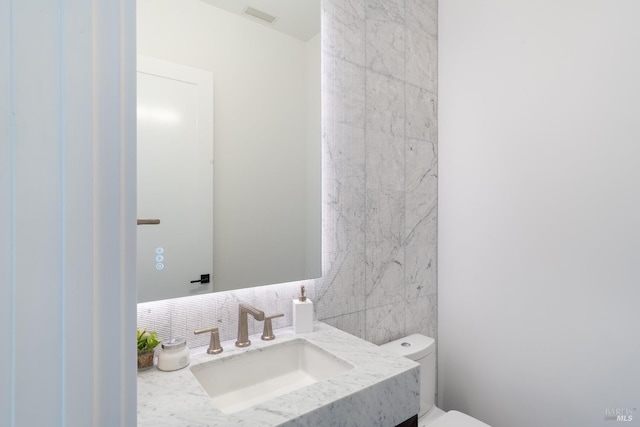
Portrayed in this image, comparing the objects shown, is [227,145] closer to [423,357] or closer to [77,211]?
[77,211]

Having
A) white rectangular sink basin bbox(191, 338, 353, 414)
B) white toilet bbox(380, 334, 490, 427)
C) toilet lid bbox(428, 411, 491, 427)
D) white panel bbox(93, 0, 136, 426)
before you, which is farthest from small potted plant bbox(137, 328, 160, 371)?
toilet lid bbox(428, 411, 491, 427)

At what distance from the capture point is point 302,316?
1179 millimetres

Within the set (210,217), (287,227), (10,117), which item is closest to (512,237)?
(287,227)

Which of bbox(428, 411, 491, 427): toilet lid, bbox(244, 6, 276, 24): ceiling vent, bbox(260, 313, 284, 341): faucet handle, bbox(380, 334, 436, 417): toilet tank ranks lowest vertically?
bbox(428, 411, 491, 427): toilet lid

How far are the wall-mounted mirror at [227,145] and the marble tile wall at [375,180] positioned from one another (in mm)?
79

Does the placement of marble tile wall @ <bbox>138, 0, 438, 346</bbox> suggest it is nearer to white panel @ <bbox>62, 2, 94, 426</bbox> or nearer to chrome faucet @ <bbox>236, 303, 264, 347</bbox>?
chrome faucet @ <bbox>236, 303, 264, 347</bbox>

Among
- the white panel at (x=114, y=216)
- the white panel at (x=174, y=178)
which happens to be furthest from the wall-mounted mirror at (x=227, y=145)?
the white panel at (x=114, y=216)

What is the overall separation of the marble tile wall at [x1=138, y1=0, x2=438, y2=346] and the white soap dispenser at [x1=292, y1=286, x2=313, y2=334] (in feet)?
0.29

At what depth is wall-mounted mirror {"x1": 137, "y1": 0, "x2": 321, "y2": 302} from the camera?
97cm

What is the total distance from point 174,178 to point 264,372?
724 millimetres

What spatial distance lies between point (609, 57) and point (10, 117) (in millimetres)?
1746

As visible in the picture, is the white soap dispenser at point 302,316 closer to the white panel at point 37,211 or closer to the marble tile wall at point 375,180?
the marble tile wall at point 375,180

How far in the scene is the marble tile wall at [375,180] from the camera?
53.0 inches

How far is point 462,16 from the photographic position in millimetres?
1665
